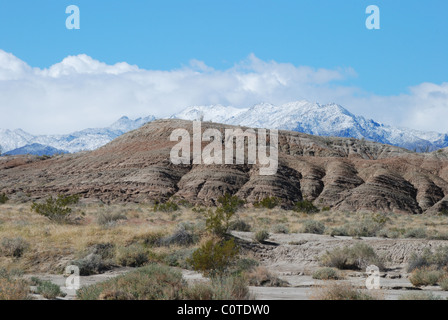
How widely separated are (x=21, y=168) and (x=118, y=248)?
235 ft

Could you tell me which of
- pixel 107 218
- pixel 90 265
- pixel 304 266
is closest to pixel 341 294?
pixel 304 266

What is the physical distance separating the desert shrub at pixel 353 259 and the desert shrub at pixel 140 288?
7.73 meters

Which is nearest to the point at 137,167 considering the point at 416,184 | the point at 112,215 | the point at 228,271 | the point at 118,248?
the point at 416,184

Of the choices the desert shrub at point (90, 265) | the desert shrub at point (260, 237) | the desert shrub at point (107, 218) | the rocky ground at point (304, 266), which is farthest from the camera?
the desert shrub at point (107, 218)

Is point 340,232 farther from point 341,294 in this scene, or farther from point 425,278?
point 341,294

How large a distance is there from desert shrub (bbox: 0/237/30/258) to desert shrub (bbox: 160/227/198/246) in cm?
514

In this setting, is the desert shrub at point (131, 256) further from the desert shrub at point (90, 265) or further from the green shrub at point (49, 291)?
the green shrub at point (49, 291)

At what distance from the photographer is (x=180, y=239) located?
2009 centimetres

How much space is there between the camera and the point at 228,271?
13.7 metres

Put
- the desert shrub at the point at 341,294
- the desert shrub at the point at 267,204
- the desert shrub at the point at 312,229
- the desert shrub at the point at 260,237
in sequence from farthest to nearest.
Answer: the desert shrub at the point at 267,204 → the desert shrub at the point at 312,229 → the desert shrub at the point at 260,237 → the desert shrub at the point at 341,294

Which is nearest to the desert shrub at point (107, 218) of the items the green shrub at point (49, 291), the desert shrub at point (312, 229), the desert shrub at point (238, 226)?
the desert shrub at point (238, 226)

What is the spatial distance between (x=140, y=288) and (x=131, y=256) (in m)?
7.80

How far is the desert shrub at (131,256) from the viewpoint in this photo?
681 inches
